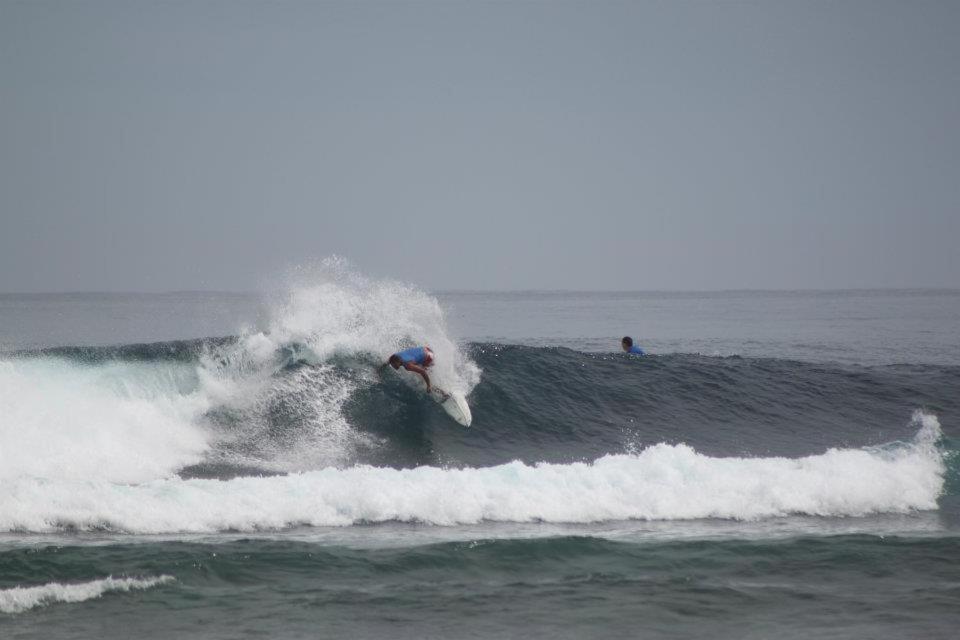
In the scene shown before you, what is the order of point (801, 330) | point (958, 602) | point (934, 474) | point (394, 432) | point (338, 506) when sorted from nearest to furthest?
point (958, 602), point (338, 506), point (934, 474), point (394, 432), point (801, 330)

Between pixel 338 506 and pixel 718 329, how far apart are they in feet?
128

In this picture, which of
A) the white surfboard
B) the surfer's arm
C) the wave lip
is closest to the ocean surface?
the wave lip

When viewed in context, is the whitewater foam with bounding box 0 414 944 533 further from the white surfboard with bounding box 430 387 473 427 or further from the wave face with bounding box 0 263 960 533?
the white surfboard with bounding box 430 387 473 427

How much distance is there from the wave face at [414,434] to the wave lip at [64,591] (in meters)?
1.65

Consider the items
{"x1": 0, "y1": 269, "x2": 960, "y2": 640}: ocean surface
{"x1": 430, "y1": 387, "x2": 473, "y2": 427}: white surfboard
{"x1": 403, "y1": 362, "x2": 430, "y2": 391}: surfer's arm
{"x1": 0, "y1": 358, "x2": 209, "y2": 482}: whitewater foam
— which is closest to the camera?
{"x1": 0, "y1": 269, "x2": 960, "y2": 640}: ocean surface

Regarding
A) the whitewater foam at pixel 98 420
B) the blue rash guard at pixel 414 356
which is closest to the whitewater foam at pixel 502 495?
the whitewater foam at pixel 98 420

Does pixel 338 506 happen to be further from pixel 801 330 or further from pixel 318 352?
pixel 801 330

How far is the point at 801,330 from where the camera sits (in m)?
44.4

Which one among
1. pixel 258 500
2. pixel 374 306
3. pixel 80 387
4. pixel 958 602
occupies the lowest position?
pixel 958 602

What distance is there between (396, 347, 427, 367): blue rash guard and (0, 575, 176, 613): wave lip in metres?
7.91

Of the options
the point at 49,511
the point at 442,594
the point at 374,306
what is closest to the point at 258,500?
the point at 49,511

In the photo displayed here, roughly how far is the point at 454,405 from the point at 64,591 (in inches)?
348

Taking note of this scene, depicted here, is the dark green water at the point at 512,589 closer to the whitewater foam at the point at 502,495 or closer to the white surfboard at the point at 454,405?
the whitewater foam at the point at 502,495

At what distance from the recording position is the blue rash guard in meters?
15.6
